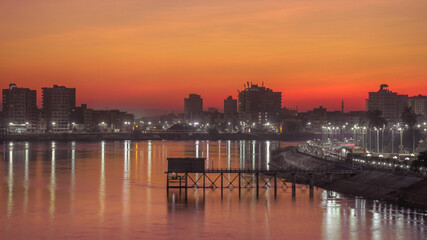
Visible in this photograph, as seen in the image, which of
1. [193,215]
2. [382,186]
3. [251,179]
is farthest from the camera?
[251,179]

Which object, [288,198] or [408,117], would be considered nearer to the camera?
[288,198]

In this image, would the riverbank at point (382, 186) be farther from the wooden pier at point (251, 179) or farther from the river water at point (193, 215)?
the river water at point (193, 215)

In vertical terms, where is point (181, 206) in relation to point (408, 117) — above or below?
below

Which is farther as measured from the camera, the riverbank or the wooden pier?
the wooden pier

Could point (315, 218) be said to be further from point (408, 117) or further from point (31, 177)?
point (408, 117)

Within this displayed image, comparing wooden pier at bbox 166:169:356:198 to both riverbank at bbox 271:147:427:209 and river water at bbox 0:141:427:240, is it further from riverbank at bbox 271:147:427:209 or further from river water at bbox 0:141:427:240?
river water at bbox 0:141:427:240

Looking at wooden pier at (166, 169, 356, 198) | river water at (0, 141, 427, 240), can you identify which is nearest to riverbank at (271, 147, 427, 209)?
wooden pier at (166, 169, 356, 198)

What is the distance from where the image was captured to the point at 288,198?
211ft

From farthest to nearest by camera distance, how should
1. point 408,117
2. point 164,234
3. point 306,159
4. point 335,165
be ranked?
point 408,117, point 306,159, point 335,165, point 164,234

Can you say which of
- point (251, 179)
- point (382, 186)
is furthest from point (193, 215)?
point (251, 179)

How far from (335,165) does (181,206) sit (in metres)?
25.4

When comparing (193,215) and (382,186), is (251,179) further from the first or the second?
(193,215)

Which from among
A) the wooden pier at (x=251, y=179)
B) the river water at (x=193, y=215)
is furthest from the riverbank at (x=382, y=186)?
the river water at (x=193, y=215)

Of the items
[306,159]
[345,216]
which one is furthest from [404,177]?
[306,159]
